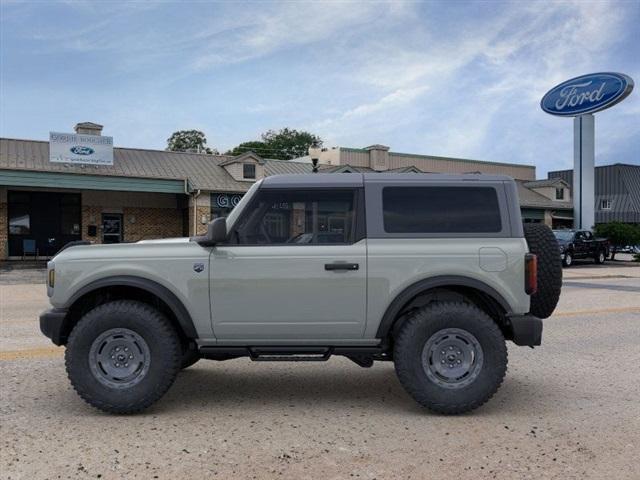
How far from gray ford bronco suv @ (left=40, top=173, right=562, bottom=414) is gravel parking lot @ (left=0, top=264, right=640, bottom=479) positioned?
1.20 feet

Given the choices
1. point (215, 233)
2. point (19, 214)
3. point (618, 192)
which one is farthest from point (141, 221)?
point (618, 192)

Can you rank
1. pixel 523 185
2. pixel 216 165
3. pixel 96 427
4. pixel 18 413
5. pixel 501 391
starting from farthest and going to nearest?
1. pixel 523 185
2. pixel 216 165
3. pixel 501 391
4. pixel 18 413
5. pixel 96 427

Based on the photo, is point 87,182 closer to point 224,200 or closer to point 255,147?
point 224,200

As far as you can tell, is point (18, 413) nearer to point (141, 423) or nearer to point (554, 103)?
point (141, 423)

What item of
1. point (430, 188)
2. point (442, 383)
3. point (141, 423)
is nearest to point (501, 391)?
point (442, 383)

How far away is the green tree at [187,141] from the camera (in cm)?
7050

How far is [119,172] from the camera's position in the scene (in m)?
29.5

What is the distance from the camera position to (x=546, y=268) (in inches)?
207

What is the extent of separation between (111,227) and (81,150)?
4468mm

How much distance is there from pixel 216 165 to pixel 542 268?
97.4ft

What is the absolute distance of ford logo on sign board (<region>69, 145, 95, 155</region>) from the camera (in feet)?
91.8

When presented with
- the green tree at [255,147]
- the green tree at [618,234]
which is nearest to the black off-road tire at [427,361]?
the green tree at [618,234]

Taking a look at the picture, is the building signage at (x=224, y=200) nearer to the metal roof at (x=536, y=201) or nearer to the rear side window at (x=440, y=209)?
the metal roof at (x=536, y=201)

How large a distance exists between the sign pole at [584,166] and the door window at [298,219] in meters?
32.6
